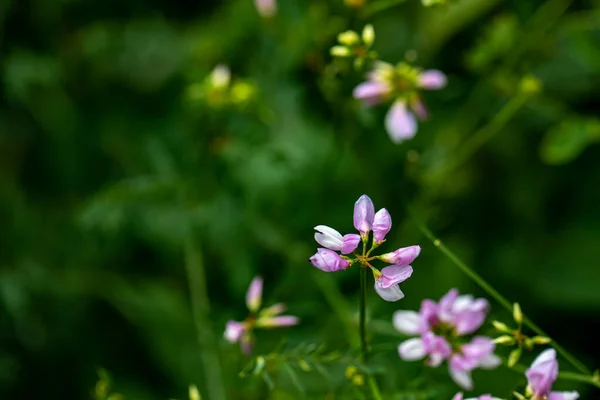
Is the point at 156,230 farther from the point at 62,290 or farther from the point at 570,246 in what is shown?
the point at 570,246

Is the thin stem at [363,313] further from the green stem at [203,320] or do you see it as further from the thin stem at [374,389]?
the green stem at [203,320]

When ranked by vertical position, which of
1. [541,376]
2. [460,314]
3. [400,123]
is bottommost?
[541,376]

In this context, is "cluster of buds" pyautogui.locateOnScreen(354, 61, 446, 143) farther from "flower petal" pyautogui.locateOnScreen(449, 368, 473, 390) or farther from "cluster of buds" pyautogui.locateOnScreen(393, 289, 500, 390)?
"flower petal" pyautogui.locateOnScreen(449, 368, 473, 390)

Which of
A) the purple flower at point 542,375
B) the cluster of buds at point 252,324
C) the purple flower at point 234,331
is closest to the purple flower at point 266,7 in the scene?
the cluster of buds at point 252,324

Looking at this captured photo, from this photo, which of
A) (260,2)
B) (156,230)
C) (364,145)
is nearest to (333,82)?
(364,145)

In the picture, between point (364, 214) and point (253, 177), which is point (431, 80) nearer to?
point (253, 177)

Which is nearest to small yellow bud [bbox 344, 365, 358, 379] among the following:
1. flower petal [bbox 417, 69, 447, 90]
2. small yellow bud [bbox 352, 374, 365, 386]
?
small yellow bud [bbox 352, 374, 365, 386]

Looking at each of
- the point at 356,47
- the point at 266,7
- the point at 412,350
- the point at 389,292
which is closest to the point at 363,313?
the point at 389,292
